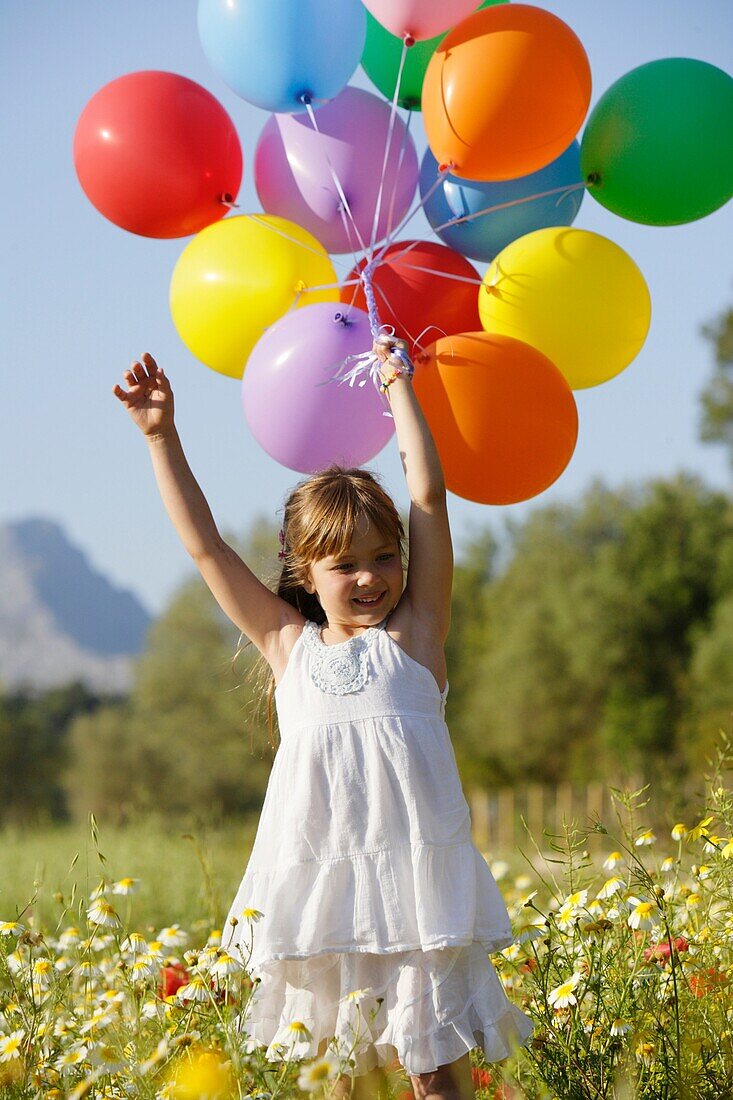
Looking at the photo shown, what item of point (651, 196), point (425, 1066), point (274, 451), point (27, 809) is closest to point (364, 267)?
point (274, 451)

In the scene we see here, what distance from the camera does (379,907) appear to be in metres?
2.07

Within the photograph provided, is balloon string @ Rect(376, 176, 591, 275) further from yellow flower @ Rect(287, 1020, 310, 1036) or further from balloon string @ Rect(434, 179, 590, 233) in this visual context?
yellow flower @ Rect(287, 1020, 310, 1036)

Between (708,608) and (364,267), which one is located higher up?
(364,267)

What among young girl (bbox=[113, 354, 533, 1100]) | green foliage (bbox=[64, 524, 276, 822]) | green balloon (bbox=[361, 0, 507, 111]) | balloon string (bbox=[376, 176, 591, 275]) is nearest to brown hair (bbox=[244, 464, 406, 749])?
young girl (bbox=[113, 354, 533, 1100])

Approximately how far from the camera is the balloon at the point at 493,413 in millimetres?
2605

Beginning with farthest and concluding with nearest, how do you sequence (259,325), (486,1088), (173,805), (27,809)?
(27,809), (173,805), (259,325), (486,1088)

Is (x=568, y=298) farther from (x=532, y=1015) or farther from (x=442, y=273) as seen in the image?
(x=532, y=1015)

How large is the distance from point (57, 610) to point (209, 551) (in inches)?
5798

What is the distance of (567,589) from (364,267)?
1539cm

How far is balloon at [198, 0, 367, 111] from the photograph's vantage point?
9.25ft

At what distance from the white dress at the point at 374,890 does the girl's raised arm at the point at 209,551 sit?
0.21 metres

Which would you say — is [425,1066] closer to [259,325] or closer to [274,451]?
[274,451]

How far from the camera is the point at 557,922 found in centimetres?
235

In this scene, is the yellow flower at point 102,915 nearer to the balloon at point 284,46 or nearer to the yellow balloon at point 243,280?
the yellow balloon at point 243,280
